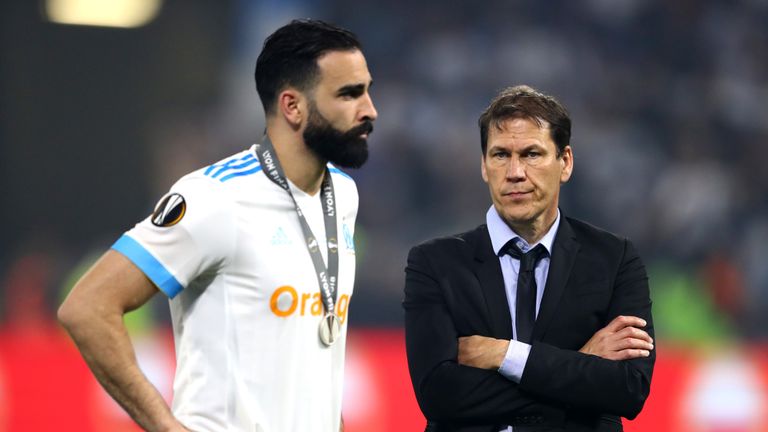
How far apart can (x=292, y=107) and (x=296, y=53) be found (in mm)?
145

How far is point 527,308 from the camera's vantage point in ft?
11.5

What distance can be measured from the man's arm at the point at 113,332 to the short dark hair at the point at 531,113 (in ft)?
3.67

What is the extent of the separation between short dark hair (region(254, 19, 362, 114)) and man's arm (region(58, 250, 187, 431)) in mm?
669

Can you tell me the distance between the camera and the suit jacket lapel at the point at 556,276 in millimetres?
3477

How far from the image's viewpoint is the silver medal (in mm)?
3304

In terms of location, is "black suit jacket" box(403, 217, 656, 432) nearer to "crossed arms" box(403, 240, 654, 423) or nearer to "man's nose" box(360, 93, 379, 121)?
"crossed arms" box(403, 240, 654, 423)

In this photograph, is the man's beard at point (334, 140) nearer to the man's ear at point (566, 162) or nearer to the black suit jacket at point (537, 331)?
the black suit jacket at point (537, 331)

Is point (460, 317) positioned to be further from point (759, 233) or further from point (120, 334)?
point (759, 233)

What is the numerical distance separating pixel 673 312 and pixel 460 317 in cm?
686

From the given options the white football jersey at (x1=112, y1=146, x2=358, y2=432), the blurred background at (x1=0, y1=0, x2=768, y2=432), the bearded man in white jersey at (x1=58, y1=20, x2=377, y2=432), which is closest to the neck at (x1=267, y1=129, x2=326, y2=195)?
the bearded man in white jersey at (x1=58, y1=20, x2=377, y2=432)

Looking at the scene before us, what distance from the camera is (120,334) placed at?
119 inches

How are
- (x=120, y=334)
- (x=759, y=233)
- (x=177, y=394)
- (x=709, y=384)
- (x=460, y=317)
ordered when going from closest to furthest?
(x=120, y=334) → (x=177, y=394) → (x=460, y=317) → (x=709, y=384) → (x=759, y=233)

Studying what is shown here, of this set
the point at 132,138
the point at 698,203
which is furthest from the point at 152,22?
the point at 698,203

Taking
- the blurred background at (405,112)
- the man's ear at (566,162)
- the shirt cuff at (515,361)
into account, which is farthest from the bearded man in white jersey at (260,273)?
the blurred background at (405,112)
